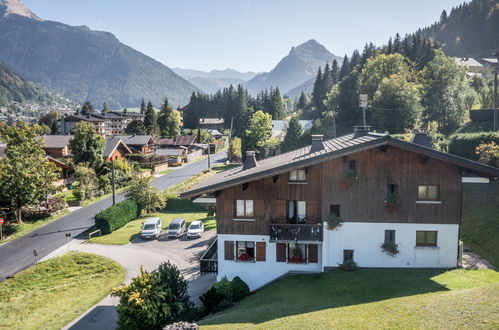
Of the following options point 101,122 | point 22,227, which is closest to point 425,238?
point 22,227

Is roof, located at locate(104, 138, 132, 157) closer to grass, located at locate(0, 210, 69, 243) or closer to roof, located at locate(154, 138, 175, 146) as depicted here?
roof, located at locate(154, 138, 175, 146)

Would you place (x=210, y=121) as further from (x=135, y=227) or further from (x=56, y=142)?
(x=135, y=227)

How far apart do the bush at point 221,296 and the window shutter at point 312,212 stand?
5.75 metres

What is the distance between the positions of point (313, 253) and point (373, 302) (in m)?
6.27

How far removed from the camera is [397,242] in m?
20.4

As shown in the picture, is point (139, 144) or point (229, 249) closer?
point (229, 249)

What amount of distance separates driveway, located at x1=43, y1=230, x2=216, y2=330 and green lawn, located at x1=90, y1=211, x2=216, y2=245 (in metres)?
1.11

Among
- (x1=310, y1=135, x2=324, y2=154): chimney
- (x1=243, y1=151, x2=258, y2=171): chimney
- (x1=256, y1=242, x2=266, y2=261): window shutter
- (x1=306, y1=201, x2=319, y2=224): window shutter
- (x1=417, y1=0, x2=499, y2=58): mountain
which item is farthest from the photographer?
(x1=417, y1=0, x2=499, y2=58): mountain

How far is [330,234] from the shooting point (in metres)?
20.8

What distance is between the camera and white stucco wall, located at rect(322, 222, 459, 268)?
66.1 ft

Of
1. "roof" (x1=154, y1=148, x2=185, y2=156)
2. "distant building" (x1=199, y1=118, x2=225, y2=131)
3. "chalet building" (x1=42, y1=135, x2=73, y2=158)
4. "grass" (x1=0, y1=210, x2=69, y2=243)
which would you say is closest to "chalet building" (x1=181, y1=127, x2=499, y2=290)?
"grass" (x1=0, y1=210, x2=69, y2=243)

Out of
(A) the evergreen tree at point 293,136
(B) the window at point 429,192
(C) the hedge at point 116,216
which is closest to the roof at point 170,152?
(A) the evergreen tree at point 293,136

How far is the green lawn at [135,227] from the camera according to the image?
120 ft

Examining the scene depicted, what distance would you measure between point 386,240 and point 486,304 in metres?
7.49
